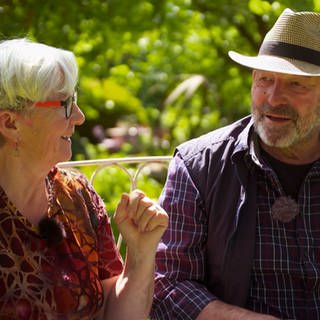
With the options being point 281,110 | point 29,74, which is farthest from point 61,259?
point 281,110

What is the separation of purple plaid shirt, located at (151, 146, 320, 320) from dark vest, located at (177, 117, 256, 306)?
0.12 feet

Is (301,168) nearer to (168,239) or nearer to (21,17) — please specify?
(168,239)

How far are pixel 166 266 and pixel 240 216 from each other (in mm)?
322

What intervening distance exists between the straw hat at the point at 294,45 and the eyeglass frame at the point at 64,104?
771mm

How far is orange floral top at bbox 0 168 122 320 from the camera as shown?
2617mm

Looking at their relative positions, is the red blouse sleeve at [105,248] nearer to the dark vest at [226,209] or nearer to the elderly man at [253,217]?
the elderly man at [253,217]

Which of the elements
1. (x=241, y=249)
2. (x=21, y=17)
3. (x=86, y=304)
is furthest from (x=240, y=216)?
(x=21, y=17)

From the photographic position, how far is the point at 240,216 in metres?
3.12

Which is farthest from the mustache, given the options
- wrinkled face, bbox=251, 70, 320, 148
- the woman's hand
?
the woman's hand

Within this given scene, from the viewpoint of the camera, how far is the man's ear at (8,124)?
2652 millimetres

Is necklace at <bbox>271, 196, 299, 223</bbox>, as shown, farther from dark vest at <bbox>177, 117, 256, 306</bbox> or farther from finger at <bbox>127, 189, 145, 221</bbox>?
finger at <bbox>127, 189, 145, 221</bbox>

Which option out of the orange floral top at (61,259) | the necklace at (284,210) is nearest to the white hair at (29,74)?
the orange floral top at (61,259)

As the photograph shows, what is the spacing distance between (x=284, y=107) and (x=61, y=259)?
997mm

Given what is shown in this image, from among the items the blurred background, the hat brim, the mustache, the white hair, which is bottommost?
the blurred background
